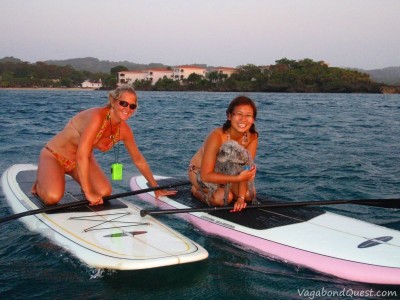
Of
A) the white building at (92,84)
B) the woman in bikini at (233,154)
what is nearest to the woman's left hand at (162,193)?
the woman in bikini at (233,154)

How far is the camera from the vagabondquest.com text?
13.5 feet

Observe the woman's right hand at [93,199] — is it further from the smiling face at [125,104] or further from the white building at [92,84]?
the white building at [92,84]

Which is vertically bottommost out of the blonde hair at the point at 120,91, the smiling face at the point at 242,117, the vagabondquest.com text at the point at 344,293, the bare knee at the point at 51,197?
the vagabondquest.com text at the point at 344,293

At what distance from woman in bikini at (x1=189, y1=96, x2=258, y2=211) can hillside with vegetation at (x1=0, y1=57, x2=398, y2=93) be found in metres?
85.4

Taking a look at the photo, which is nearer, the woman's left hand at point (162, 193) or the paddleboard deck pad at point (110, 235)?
the paddleboard deck pad at point (110, 235)

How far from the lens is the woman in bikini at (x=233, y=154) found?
200 inches

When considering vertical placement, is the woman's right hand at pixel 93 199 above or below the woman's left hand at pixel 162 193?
above

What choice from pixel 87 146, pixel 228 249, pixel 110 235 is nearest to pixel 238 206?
pixel 228 249

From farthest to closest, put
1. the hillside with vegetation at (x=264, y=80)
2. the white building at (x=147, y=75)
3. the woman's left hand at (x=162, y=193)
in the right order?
1. the white building at (x=147, y=75)
2. the hillside with vegetation at (x=264, y=80)
3. the woman's left hand at (x=162, y=193)

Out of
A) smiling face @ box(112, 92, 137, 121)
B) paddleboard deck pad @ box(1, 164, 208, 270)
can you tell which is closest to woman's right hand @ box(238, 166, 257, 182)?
paddleboard deck pad @ box(1, 164, 208, 270)

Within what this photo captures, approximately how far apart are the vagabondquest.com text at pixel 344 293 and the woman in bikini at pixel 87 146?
274 cm

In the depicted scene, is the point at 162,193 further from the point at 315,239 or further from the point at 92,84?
the point at 92,84

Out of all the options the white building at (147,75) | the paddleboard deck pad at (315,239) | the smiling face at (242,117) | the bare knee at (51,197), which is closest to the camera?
the paddleboard deck pad at (315,239)

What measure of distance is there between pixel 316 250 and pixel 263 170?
5741 mm
